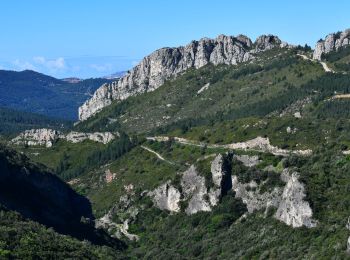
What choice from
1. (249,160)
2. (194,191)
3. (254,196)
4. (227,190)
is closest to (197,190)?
(194,191)

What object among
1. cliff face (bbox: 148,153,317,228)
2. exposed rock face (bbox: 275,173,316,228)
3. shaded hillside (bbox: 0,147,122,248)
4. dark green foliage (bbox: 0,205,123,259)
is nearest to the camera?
dark green foliage (bbox: 0,205,123,259)

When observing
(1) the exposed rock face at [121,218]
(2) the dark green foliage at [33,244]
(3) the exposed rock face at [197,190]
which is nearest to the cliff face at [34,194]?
(1) the exposed rock face at [121,218]

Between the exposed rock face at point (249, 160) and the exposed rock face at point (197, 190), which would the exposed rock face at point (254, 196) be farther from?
the exposed rock face at point (249, 160)

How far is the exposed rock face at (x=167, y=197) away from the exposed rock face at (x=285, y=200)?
52.3 feet

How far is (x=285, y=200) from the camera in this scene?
113 m

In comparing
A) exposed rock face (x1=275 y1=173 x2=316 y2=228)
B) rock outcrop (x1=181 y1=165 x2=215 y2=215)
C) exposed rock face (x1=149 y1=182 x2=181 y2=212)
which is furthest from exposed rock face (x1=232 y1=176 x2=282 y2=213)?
exposed rock face (x1=149 y1=182 x2=181 y2=212)

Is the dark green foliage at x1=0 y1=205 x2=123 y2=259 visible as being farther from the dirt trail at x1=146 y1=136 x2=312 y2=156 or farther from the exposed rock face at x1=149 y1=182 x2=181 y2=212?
the dirt trail at x1=146 y1=136 x2=312 y2=156

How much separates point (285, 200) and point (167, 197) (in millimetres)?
39113

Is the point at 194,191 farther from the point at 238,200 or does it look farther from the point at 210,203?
the point at 238,200

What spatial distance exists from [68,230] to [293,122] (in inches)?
2505

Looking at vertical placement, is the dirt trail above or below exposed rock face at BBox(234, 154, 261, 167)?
above

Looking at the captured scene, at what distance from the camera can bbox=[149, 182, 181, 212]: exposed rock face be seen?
144250 mm

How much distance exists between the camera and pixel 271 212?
117250 millimetres

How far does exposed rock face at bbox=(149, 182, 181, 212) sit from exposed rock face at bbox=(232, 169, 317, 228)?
15.9 meters
